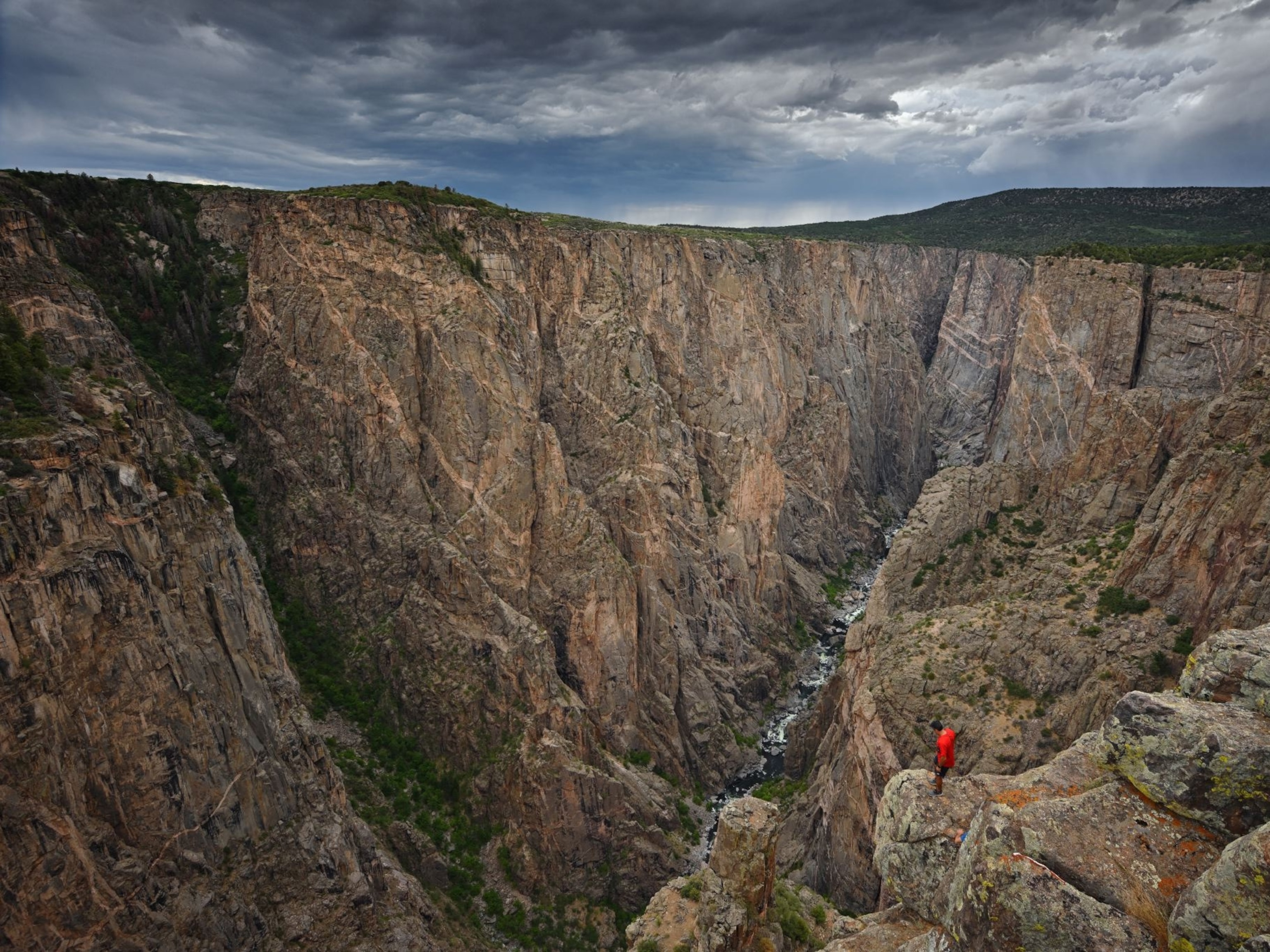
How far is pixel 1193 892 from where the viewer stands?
9859 mm

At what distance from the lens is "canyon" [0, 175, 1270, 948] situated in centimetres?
2434

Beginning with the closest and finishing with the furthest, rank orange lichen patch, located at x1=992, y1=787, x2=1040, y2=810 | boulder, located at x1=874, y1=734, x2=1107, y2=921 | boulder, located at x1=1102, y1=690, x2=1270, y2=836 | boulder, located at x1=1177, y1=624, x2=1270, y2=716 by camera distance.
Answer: boulder, located at x1=1102, y1=690, x2=1270, y2=836 → boulder, located at x1=1177, y1=624, x2=1270, y2=716 → orange lichen patch, located at x1=992, y1=787, x2=1040, y2=810 → boulder, located at x1=874, y1=734, x2=1107, y2=921

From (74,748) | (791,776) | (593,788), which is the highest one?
(74,748)

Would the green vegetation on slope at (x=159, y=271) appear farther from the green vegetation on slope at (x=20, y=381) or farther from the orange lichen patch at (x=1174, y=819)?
the orange lichen patch at (x=1174, y=819)

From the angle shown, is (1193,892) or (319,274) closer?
(1193,892)

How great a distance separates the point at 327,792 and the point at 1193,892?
99.4ft

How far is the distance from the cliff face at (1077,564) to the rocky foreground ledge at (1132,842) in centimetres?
Result: 1757

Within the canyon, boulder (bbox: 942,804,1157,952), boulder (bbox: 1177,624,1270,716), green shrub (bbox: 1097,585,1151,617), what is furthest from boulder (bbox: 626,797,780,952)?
green shrub (bbox: 1097,585,1151,617)

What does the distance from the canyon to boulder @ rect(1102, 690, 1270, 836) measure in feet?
51.9

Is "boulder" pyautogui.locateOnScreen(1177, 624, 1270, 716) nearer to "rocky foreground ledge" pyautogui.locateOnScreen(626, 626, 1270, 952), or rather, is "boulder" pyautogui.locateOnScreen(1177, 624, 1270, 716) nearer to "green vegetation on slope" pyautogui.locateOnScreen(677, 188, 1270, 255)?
"rocky foreground ledge" pyautogui.locateOnScreen(626, 626, 1270, 952)

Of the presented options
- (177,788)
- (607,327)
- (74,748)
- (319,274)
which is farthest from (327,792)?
(607,327)

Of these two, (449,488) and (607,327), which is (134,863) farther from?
(607,327)

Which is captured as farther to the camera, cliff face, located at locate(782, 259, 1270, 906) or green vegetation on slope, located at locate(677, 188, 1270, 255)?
green vegetation on slope, located at locate(677, 188, 1270, 255)

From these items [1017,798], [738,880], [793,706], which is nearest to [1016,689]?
[738,880]
